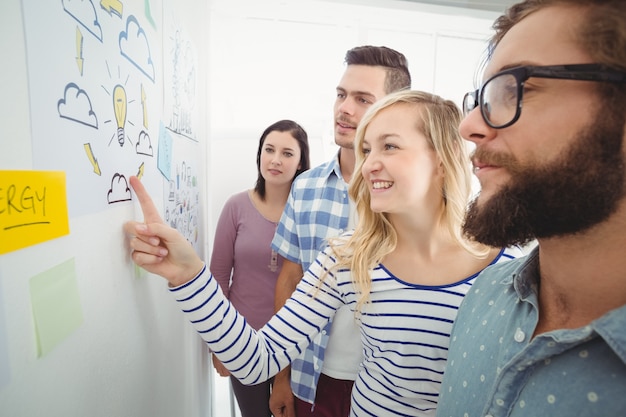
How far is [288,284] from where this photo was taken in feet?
4.37

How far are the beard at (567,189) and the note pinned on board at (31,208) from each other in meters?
0.62

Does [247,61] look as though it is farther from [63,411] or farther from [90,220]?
[63,411]

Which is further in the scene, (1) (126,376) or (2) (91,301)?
(1) (126,376)

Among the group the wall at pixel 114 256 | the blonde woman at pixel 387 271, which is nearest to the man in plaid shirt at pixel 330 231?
the blonde woman at pixel 387 271

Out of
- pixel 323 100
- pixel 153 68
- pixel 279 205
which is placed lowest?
pixel 279 205

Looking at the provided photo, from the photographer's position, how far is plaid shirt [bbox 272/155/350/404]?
1.15 metres

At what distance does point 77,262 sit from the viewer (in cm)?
43

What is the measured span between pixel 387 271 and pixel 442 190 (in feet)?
1.06

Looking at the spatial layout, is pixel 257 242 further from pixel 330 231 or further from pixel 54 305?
pixel 54 305

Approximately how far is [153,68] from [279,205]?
1112 millimetres

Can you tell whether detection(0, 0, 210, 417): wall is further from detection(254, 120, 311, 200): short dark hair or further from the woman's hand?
detection(254, 120, 311, 200): short dark hair

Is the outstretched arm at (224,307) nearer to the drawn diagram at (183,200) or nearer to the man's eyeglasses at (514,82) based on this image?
the drawn diagram at (183,200)

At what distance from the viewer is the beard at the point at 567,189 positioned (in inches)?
17.3

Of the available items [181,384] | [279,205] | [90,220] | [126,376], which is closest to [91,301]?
[90,220]
